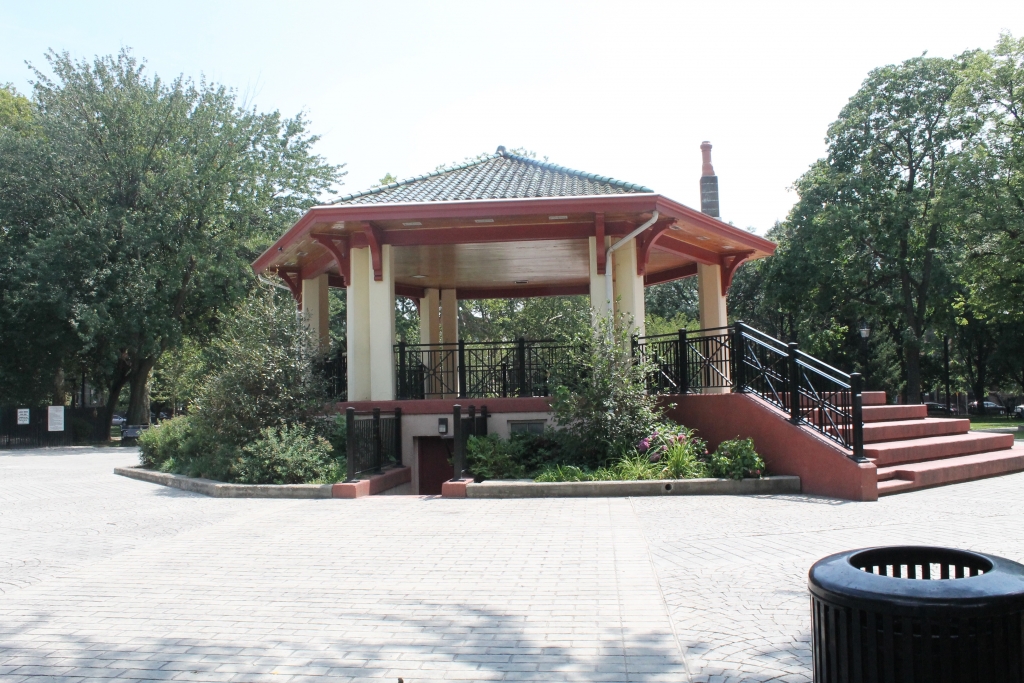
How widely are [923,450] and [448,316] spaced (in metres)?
12.9

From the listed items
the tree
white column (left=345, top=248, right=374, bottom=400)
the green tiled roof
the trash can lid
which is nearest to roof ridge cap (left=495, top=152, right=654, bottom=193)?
the green tiled roof

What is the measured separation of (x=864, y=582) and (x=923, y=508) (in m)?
7.08

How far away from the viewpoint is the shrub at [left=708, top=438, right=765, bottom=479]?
10.7 metres

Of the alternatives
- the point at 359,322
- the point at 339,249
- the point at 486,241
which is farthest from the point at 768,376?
the point at 339,249

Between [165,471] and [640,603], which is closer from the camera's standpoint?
[640,603]

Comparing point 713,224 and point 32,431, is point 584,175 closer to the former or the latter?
point 713,224

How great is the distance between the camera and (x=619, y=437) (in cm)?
1152

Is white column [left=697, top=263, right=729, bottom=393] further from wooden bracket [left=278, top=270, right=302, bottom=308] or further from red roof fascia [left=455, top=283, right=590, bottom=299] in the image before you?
wooden bracket [left=278, top=270, right=302, bottom=308]

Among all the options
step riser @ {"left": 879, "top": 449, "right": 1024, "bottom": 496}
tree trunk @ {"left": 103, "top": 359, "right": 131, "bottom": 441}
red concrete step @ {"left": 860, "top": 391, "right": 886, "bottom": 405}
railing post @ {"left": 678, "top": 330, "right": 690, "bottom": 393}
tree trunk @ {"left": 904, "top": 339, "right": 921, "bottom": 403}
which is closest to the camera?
step riser @ {"left": 879, "top": 449, "right": 1024, "bottom": 496}

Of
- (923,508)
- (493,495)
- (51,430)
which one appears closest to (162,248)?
(51,430)

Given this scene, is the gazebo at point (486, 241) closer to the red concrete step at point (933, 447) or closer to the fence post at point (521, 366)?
the fence post at point (521, 366)

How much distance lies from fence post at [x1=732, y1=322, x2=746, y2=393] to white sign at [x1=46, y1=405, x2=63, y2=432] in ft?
88.0

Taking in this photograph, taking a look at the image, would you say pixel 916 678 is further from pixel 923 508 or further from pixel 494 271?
pixel 494 271

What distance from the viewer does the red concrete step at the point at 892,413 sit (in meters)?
12.4
